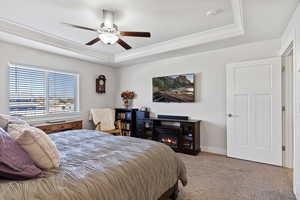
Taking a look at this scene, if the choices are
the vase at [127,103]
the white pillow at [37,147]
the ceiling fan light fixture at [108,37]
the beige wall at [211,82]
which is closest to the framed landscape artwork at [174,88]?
the beige wall at [211,82]

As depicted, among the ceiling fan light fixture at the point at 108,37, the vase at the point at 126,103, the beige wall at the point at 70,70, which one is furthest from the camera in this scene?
the vase at the point at 126,103

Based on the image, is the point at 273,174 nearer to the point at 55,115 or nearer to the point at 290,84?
the point at 290,84

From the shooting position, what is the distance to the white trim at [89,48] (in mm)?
2813

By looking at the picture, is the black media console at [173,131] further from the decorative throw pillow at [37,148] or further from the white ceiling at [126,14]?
the decorative throw pillow at [37,148]

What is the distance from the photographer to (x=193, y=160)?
3.37 metres

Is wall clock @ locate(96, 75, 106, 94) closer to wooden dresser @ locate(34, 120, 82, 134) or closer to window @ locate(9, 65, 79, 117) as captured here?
window @ locate(9, 65, 79, 117)

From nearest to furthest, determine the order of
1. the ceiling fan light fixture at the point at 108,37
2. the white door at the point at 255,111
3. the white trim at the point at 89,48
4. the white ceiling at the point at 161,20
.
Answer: the white ceiling at the point at 161,20 < the ceiling fan light fixture at the point at 108,37 < the white trim at the point at 89,48 < the white door at the point at 255,111

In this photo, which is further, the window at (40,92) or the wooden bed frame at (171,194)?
the window at (40,92)

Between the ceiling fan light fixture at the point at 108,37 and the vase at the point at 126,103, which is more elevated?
the ceiling fan light fixture at the point at 108,37

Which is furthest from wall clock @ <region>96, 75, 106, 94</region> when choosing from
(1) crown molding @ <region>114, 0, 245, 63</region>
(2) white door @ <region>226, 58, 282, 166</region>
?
(2) white door @ <region>226, 58, 282, 166</region>

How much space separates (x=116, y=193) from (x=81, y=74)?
13.4ft

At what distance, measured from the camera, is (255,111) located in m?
3.26

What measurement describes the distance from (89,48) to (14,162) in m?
→ 3.63

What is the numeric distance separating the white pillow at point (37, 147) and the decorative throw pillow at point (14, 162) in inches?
1.4
